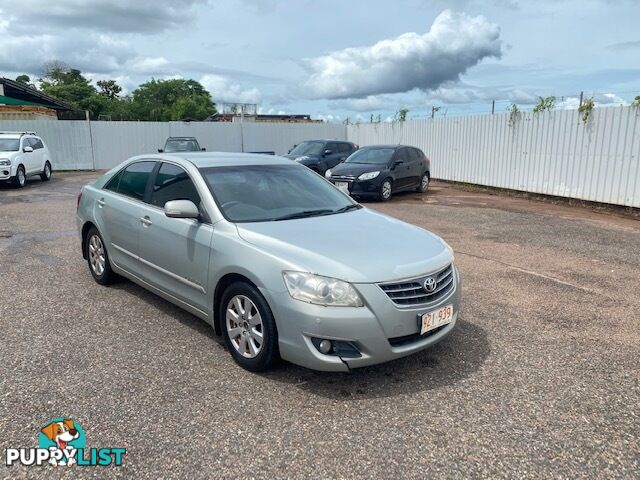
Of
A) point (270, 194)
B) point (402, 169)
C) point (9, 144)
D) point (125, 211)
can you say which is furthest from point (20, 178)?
point (270, 194)

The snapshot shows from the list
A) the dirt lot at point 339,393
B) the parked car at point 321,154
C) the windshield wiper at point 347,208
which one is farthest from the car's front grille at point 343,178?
the windshield wiper at point 347,208

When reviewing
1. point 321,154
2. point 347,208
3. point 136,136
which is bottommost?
point 321,154

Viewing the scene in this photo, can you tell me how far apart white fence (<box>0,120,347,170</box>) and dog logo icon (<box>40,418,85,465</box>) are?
76.5 ft

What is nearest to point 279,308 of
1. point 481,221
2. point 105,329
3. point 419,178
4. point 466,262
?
point 105,329

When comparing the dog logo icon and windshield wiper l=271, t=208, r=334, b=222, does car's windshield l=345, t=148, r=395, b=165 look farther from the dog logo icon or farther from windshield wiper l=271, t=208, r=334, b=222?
the dog logo icon

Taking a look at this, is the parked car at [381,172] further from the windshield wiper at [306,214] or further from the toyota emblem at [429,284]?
the toyota emblem at [429,284]

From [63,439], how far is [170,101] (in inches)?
3034

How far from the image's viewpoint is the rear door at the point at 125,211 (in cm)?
484

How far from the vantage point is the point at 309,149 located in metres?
17.5

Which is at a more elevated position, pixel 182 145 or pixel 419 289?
pixel 182 145

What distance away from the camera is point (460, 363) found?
12.6 feet

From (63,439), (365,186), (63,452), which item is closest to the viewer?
(63,452)

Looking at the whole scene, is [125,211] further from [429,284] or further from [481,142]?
[481,142]

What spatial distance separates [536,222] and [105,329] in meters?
8.91
